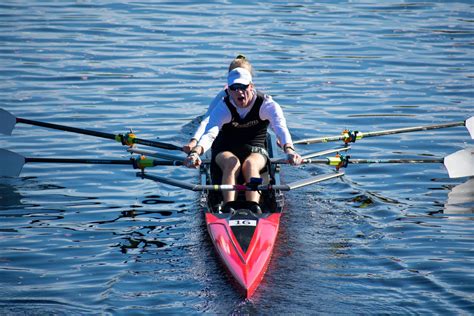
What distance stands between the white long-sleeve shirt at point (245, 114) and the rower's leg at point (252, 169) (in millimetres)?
458

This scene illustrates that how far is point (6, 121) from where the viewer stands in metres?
16.6

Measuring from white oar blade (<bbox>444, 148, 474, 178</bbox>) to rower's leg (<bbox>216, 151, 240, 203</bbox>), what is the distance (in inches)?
182

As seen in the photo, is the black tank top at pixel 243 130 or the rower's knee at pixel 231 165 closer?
the rower's knee at pixel 231 165

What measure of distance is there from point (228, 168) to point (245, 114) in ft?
3.28

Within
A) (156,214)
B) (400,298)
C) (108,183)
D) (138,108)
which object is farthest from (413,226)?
(138,108)

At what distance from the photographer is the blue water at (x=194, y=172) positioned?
10969 mm

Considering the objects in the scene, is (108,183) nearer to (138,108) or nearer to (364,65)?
(138,108)

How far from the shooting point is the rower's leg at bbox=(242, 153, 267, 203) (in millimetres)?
12719

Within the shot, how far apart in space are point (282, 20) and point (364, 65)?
616 centimetres

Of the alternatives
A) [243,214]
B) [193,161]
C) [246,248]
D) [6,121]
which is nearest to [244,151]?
[193,161]

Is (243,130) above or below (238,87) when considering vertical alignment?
below

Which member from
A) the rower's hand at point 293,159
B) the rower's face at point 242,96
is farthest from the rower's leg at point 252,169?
the rower's face at point 242,96

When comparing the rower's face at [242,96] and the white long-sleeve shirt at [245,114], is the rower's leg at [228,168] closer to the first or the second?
the white long-sleeve shirt at [245,114]

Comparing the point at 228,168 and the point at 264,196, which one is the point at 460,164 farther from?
the point at 228,168
